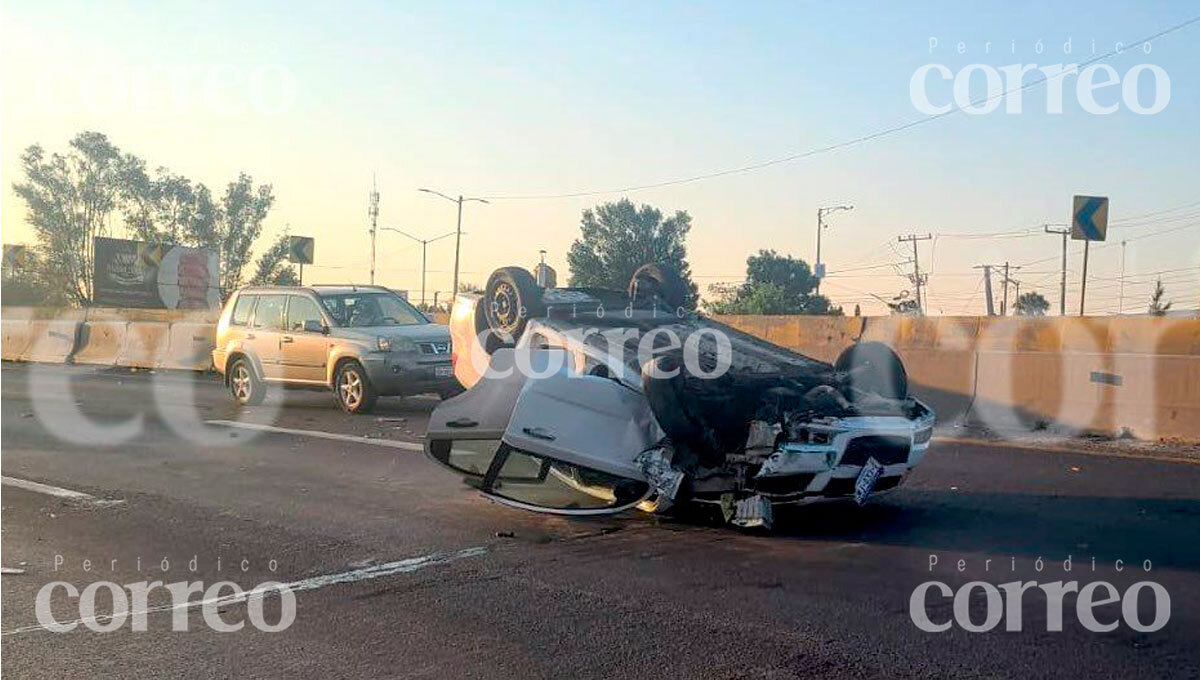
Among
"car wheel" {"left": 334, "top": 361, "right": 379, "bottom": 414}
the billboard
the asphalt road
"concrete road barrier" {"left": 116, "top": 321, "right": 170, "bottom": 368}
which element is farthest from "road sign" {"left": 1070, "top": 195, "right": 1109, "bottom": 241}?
the billboard

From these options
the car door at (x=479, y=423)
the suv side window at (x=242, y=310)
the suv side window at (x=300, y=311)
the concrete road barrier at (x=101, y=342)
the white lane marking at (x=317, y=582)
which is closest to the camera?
the white lane marking at (x=317, y=582)

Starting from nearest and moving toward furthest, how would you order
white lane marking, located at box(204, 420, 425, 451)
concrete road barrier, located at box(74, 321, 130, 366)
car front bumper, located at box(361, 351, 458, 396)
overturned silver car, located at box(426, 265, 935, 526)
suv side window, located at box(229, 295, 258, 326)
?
overturned silver car, located at box(426, 265, 935, 526) → white lane marking, located at box(204, 420, 425, 451) → car front bumper, located at box(361, 351, 458, 396) → suv side window, located at box(229, 295, 258, 326) → concrete road barrier, located at box(74, 321, 130, 366)

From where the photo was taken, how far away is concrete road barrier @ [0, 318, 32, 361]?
30.1m

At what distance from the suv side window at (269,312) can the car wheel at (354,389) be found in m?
1.55

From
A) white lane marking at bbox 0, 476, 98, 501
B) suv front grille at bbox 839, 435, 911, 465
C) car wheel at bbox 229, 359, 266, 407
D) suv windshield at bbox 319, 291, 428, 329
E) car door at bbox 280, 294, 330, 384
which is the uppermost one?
suv windshield at bbox 319, 291, 428, 329

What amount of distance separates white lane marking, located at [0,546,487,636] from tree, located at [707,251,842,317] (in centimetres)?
1515

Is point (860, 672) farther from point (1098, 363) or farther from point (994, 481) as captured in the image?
point (1098, 363)

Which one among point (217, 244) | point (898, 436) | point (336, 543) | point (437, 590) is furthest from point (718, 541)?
point (217, 244)

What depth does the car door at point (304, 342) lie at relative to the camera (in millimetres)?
15398

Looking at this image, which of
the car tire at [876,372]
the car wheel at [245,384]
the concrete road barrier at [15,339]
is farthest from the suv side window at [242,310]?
the concrete road barrier at [15,339]

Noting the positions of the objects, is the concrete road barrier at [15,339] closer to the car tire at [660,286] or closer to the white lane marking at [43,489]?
the white lane marking at [43,489]

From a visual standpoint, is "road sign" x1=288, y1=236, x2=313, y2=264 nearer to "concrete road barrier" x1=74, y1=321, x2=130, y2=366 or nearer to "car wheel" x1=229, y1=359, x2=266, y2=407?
"concrete road barrier" x1=74, y1=321, x2=130, y2=366

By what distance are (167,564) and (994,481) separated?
6.54 meters

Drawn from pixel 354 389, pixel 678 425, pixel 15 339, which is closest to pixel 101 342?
pixel 15 339
